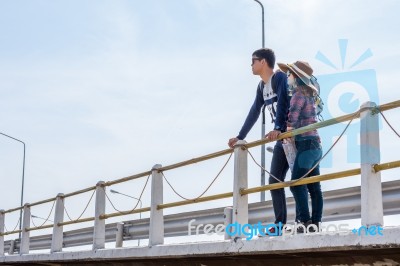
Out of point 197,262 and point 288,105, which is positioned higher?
point 288,105

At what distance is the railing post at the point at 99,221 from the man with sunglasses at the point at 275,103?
363 cm

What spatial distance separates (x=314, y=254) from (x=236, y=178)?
1.28 meters

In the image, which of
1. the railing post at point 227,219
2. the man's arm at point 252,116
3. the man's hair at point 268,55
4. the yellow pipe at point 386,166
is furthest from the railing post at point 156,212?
the yellow pipe at point 386,166

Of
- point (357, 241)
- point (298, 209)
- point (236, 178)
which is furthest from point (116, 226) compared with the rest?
point (357, 241)

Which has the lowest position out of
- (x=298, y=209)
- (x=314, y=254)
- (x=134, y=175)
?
(x=314, y=254)

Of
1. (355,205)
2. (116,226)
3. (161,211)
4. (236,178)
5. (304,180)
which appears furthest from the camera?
(116,226)

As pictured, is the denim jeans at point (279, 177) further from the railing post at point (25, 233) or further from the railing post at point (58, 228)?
the railing post at point (25, 233)

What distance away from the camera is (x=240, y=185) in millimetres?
6789

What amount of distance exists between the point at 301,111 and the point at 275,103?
557 millimetres

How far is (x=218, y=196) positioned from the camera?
23.3 feet

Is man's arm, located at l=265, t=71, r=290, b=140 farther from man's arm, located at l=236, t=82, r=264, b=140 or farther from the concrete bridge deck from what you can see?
the concrete bridge deck

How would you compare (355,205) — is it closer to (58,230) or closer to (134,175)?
(134,175)

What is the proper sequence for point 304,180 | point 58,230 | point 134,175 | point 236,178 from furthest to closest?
point 58,230
point 134,175
point 236,178
point 304,180

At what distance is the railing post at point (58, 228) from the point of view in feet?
36.9
